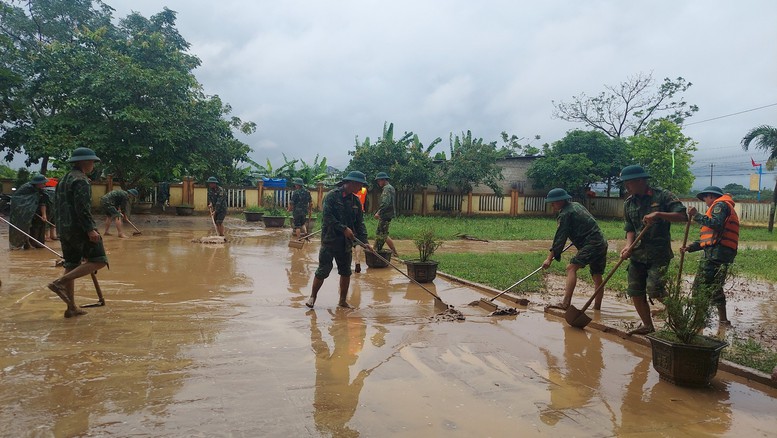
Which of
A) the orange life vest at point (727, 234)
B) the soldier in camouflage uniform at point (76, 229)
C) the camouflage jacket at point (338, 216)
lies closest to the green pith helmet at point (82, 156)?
the soldier in camouflage uniform at point (76, 229)

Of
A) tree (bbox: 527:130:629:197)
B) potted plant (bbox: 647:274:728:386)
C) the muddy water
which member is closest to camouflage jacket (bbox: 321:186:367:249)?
the muddy water

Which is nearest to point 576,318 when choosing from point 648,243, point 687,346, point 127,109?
point 648,243

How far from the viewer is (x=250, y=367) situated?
4141 millimetres

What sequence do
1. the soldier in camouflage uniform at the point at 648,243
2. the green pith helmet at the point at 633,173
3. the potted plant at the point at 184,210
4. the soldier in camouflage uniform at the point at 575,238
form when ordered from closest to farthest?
the soldier in camouflage uniform at the point at 648,243, the green pith helmet at the point at 633,173, the soldier in camouflage uniform at the point at 575,238, the potted plant at the point at 184,210

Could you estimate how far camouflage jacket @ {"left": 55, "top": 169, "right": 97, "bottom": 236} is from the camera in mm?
5496

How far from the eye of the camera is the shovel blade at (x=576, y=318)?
565 centimetres

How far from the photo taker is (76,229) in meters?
5.59

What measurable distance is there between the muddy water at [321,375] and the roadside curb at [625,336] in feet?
0.32

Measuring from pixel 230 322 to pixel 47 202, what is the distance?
314 inches

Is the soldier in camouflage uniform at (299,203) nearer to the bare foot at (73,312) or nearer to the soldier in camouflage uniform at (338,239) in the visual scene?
the soldier in camouflage uniform at (338,239)

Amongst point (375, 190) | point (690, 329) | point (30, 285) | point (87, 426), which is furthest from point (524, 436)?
point (375, 190)

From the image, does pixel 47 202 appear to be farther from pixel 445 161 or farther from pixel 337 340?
pixel 445 161

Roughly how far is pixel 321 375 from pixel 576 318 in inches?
119

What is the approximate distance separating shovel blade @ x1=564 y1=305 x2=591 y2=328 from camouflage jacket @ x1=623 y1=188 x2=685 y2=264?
2.61 ft
